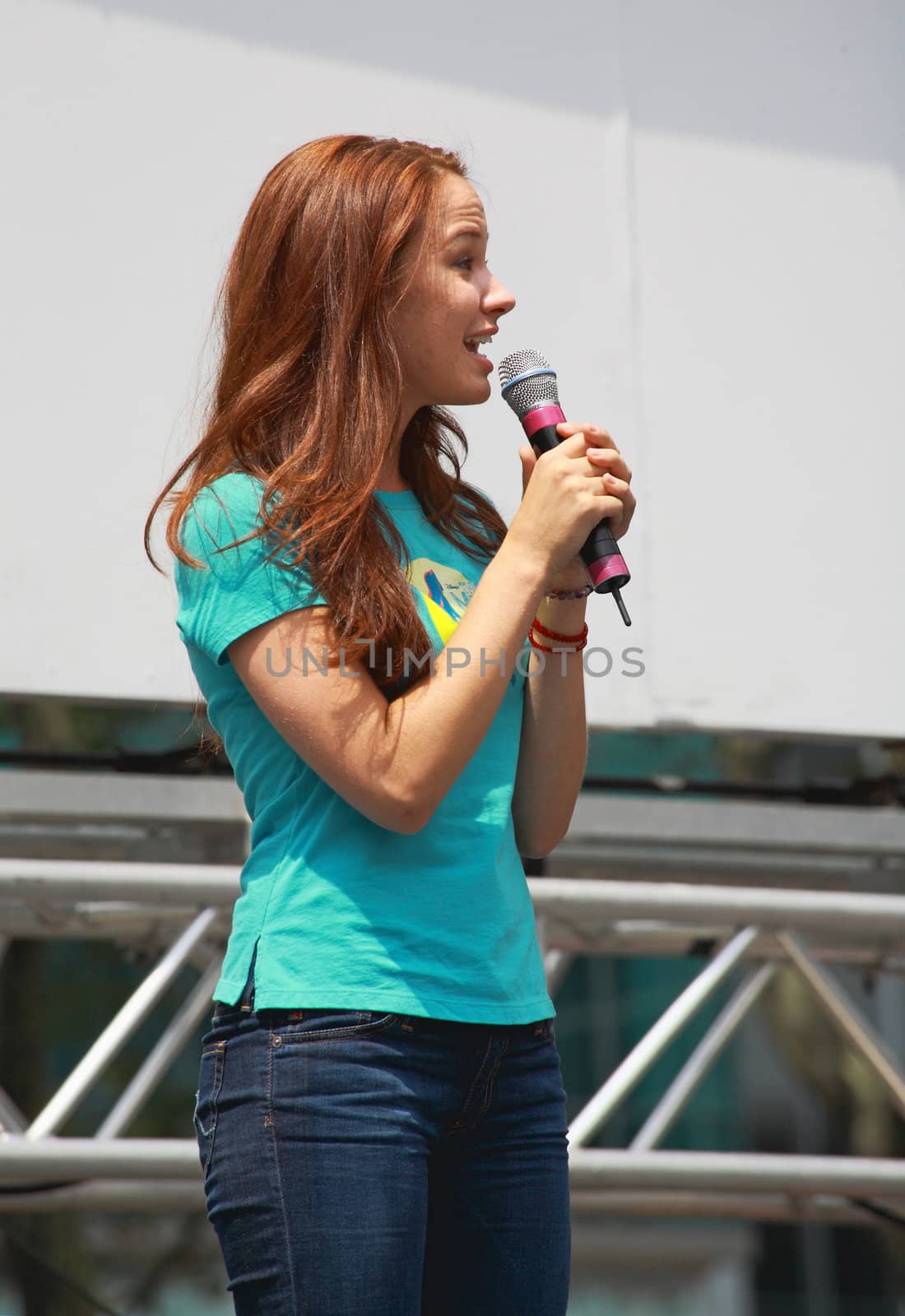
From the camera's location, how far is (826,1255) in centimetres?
739

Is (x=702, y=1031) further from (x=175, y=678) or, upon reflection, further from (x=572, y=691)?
(x=572, y=691)

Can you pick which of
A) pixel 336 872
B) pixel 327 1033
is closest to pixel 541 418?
pixel 336 872

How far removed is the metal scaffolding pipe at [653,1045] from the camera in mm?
2354

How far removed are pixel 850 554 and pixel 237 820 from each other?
4.34ft

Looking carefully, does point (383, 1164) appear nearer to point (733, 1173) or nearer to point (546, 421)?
point (546, 421)

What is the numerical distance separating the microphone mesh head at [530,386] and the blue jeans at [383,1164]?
586 millimetres

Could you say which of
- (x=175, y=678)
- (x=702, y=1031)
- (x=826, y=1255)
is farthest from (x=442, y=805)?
(x=826, y=1255)

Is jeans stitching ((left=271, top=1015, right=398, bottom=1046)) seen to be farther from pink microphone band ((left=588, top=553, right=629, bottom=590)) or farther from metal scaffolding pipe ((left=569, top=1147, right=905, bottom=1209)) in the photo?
metal scaffolding pipe ((left=569, top=1147, right=905, bottom=1209))

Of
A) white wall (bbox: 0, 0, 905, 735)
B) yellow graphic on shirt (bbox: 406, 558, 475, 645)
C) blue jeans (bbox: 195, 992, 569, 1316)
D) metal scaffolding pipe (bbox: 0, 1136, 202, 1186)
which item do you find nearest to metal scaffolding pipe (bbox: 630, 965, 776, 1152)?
white wall (bbox: 0, 0, 905, 735)

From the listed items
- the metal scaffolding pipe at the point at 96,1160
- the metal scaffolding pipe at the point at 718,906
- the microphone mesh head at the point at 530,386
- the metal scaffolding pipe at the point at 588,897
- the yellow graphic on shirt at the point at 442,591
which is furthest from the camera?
the metal scaffolding pipe at the point at 718,906

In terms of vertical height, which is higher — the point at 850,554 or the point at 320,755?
the point at 850,554

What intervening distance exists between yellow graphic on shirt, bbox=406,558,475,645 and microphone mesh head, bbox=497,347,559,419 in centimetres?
17

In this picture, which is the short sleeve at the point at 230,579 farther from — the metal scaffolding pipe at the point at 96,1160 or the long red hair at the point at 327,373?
the metal scaffolding pipe at the point at 96,1160

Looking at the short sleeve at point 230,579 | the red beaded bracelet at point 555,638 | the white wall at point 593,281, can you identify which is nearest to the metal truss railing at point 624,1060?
the white wall at point 593,281
